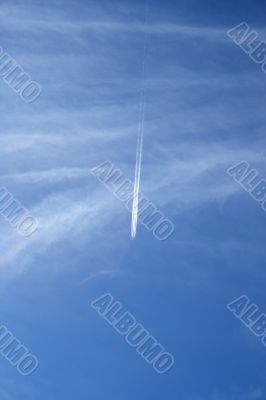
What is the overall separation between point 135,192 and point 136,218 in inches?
50.8

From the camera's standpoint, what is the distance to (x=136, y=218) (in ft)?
92.1

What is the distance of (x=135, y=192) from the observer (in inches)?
1099
